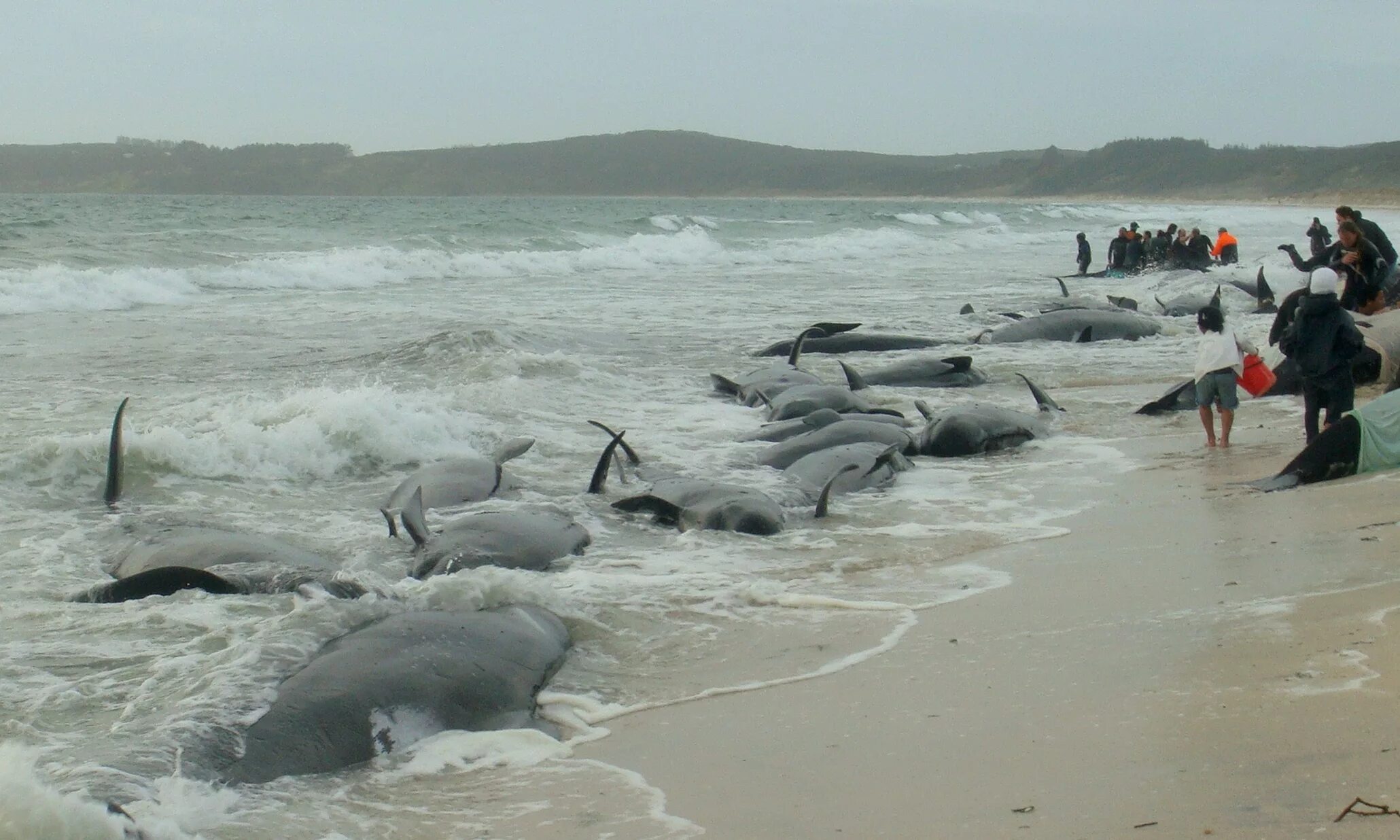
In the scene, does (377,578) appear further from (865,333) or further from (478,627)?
(865,333)

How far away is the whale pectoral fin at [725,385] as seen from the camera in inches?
496

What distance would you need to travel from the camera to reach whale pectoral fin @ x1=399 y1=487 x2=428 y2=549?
6707 millimetres

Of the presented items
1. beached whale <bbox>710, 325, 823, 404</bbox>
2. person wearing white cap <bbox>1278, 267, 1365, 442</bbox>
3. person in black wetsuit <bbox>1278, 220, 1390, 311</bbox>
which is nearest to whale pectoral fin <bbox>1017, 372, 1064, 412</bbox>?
beached whale <bbox>710, 325, 823, 404</bbox>

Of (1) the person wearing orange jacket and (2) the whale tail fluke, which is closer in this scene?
(2) the whale tail fluke

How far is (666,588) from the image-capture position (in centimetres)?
633

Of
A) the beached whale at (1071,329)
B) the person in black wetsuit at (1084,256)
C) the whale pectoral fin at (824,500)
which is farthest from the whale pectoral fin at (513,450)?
the person in black wetsuit at (1084,256)

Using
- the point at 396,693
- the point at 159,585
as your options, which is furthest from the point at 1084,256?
the point at 396,693

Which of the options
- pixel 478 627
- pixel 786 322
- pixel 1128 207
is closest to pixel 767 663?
pixel 478 627

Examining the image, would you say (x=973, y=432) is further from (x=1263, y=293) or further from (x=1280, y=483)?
(x=1263, y=293)

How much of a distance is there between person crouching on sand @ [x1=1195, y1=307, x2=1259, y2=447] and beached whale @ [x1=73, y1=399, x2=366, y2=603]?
5836 millimetres

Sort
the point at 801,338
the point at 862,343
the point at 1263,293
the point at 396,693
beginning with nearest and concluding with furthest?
the point at 396,693 < the point at 801,338 < the point at 862,343 < the point at 1263,293

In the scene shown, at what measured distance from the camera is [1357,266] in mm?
11086

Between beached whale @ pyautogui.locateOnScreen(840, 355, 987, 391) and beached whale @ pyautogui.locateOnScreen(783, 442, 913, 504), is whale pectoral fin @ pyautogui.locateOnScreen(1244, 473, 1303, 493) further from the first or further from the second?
beached whale @ pyautogui.locateOnScreen(840, 355, 987, 391)

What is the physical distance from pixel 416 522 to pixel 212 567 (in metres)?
1.01
